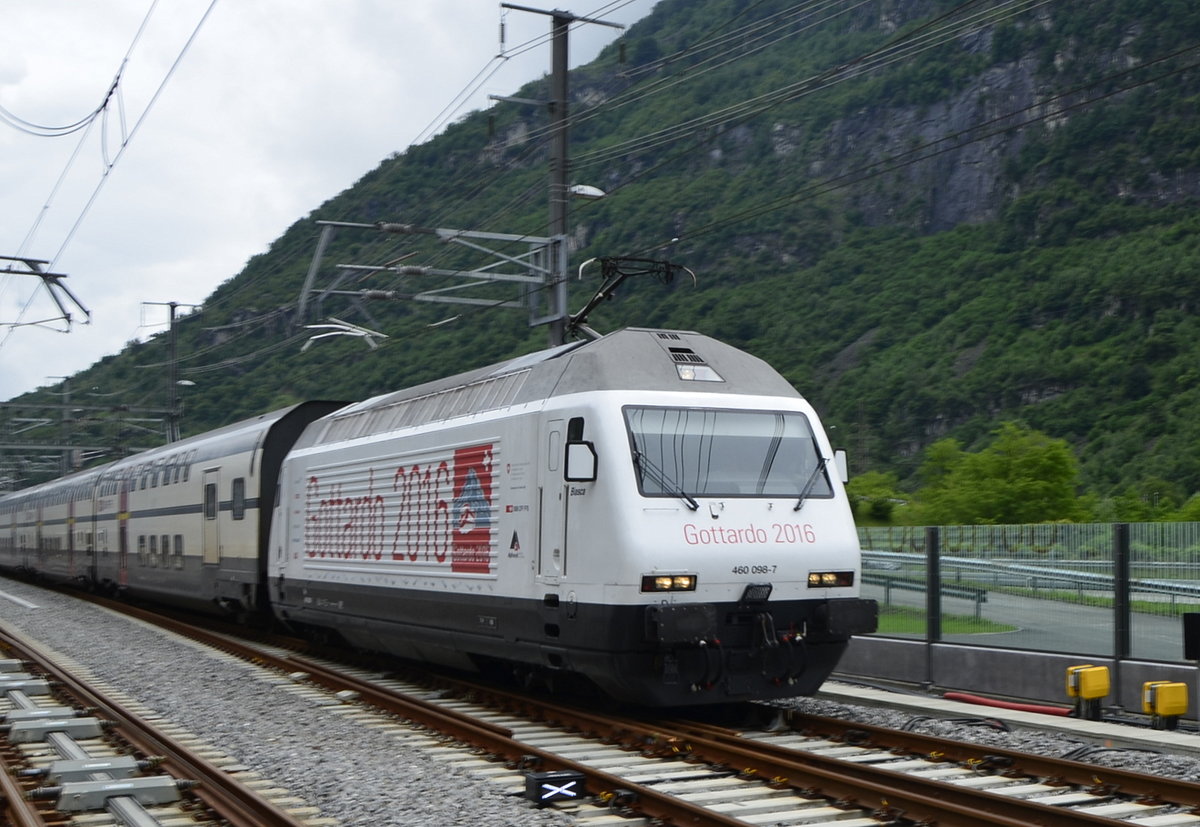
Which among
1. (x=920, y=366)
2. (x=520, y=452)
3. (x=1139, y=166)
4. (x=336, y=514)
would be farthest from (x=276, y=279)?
(x=1139, y=166)

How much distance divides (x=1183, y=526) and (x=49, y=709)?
10385 millimetres

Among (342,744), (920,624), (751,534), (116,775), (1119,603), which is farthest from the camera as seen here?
(920,624)

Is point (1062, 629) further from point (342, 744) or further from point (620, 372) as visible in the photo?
point (342, 744)

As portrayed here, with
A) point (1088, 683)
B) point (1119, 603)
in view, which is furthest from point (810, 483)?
point (1119, 603)

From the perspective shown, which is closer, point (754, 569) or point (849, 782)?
point (849, 782)

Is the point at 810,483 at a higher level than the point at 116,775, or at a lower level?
higher

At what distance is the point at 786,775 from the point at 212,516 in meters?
15.2

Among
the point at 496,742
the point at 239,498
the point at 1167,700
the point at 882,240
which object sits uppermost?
the point at 882,240

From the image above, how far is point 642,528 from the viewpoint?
11.0 metres

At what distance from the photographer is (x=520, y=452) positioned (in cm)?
1242

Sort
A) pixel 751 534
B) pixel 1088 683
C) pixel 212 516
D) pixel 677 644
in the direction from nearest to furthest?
pixel 677 644, pixel 751 534, pixel 1088 683, pixel 212 516

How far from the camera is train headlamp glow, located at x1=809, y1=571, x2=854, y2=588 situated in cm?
1170

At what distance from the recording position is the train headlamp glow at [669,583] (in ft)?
35.7

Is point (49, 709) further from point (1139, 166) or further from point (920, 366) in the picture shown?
point (1139, 166)
